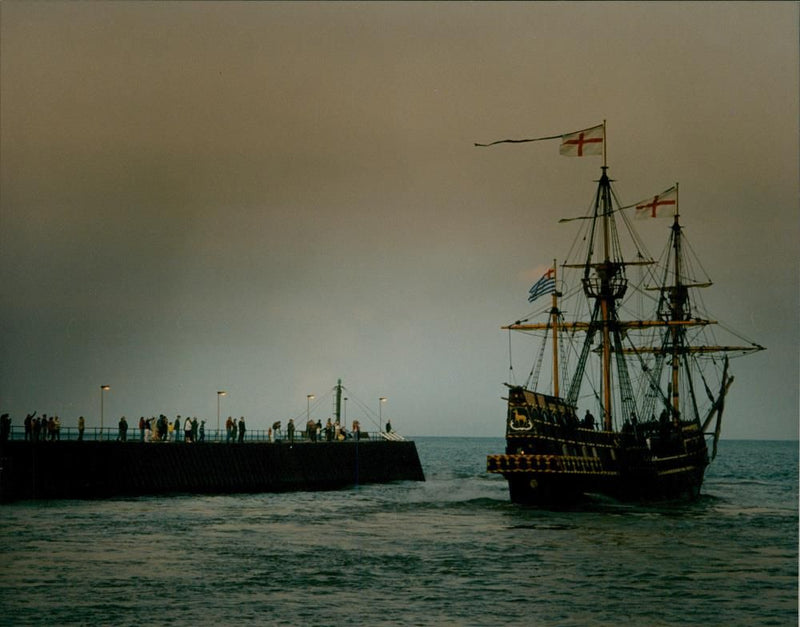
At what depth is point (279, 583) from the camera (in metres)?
26.0

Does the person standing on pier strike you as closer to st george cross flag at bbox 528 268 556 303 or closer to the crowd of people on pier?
the crowd of people on pier

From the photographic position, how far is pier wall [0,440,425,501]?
4253cm

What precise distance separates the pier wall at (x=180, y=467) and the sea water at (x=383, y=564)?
6.45 feet

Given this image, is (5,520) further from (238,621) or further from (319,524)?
(238,621)

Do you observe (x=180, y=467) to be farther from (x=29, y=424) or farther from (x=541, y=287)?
(x=541, y=287)

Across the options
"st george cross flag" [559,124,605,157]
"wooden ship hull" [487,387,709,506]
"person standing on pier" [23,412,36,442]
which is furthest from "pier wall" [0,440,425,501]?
"st george cross flag" [559,124,605,157]

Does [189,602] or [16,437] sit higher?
[16,437]

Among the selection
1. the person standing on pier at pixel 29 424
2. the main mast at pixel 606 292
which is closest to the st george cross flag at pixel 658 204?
the main mast at pixel 606 292

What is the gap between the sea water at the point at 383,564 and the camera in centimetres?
2306

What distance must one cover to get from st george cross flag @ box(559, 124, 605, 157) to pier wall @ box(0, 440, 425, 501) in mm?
20370

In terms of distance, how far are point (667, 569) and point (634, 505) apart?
65.2 ft

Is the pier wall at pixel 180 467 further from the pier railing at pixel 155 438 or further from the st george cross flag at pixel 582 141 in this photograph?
the st george cross flag at pixel 582 141

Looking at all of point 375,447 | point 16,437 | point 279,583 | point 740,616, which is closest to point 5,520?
point 16,437

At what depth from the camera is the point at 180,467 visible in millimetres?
47688
